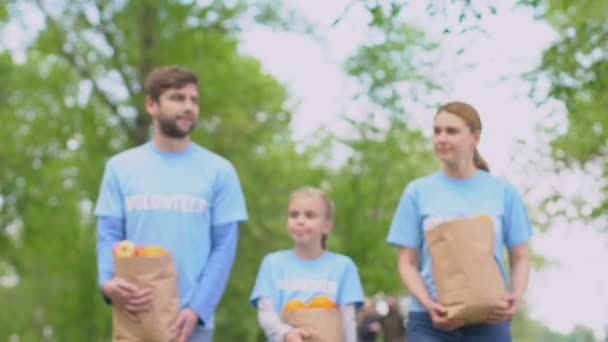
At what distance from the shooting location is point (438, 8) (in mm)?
6309

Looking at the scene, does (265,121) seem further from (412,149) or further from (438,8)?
(438,8)

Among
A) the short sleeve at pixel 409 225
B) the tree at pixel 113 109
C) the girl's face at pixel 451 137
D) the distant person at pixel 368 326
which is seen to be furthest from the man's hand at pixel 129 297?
the tree at pixel 113 109

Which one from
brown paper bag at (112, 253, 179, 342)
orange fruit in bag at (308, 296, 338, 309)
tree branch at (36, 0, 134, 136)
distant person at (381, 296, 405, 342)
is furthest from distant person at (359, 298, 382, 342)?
brown paper bag at (112, 253, 179, 342)

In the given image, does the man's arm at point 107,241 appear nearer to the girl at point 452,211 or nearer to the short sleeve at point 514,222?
the girl at point 452,211

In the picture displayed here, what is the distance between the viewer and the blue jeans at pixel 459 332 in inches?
205

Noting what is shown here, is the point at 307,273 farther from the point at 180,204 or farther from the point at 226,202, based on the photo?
the point at 180,204

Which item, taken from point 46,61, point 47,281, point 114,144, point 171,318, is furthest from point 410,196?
point 47,281

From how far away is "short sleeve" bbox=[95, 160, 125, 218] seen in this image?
5414 millimetres

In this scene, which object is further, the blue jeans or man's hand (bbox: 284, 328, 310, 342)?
man's hand (bbox: 284, 328, 310, 342)

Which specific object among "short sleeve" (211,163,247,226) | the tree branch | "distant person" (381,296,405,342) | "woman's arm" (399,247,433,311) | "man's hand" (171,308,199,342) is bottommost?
"distant person" (381,296,405,342)

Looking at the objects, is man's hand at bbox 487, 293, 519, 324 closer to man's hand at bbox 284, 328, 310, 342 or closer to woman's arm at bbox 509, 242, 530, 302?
woman's arm at bbox 509, 242, 530, 302

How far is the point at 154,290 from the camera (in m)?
5.05

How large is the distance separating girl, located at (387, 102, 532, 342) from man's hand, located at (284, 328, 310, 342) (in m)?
→ 0.86

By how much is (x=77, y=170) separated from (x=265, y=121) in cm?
369
